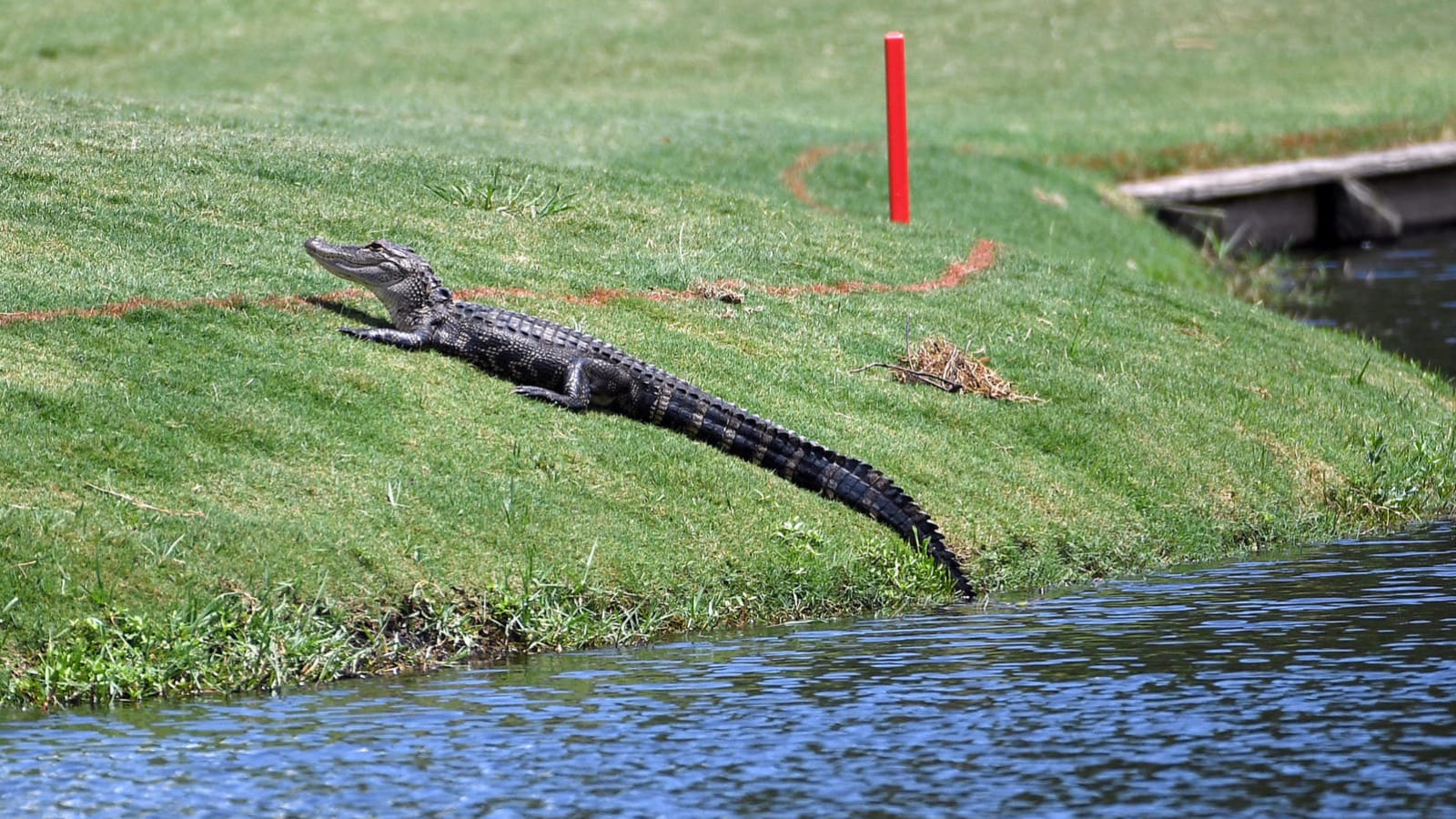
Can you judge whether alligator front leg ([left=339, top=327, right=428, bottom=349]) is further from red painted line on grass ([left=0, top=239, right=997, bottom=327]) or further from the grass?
red painted line on grass ([left=0, top=239, right=997, bottom=327])

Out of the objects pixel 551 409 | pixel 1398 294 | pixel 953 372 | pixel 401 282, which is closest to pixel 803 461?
pixel 551 409

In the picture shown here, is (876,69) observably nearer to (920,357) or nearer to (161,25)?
(161,25)

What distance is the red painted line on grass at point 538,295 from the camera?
13.1 meters

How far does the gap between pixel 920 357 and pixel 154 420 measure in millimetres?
6338

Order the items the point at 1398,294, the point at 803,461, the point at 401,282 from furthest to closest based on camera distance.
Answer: the point at 1398,294, the point at 401,282, the point at 803,461

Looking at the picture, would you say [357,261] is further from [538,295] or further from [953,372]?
[953,372]

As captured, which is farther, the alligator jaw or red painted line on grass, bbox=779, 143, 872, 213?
red painted line on grass, bbox=779, 143, 872, 213

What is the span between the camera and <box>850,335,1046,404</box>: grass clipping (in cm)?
1505

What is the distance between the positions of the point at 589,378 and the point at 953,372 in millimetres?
3422

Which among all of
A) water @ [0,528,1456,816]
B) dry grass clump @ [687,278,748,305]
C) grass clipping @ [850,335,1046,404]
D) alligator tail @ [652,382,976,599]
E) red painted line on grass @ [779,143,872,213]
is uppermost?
red painted line on grass @ [779,143,872,213]

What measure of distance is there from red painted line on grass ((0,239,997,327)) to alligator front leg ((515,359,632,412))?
2097 millimetres

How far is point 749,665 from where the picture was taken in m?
10.2

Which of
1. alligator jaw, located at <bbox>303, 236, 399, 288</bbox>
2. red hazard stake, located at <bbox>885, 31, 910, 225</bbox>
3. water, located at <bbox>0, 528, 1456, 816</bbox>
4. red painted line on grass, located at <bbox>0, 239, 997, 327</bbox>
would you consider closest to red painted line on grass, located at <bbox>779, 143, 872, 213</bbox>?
red hazard stake, located at <bbox>885, 31, 910, 225</bbox>

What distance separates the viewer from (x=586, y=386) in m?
13.1
